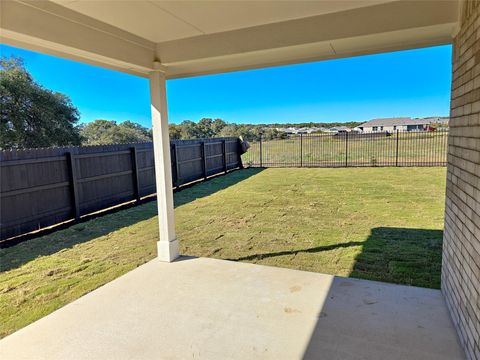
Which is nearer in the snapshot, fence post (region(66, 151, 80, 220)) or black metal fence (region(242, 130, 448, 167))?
fence post (region(66, 151, 80, 220))

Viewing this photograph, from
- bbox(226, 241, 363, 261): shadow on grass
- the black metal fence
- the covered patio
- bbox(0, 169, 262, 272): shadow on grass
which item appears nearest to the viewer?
the covered patio

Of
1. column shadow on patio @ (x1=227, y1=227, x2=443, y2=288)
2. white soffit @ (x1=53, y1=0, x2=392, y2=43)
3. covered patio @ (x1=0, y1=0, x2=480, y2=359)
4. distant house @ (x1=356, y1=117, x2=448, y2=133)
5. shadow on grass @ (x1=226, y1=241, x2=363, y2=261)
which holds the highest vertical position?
distant house @ (x1=356, y1=117, x2=448, y2=133)

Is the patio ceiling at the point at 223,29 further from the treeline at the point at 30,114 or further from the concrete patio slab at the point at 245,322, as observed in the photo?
the treeline at the point at 30,114

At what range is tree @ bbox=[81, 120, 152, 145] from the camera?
20337 mm

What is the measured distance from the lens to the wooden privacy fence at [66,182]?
5.04 m

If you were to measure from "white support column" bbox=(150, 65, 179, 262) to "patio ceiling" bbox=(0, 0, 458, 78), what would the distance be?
33cm

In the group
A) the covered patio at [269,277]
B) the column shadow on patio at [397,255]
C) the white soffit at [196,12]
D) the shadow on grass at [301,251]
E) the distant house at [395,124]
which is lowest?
the shadow on grass at [301,251]

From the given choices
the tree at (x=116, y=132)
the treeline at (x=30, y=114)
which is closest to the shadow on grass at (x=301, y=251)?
the treeline at (x=30, y=114)

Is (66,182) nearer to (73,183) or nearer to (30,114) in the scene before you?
(73,183)

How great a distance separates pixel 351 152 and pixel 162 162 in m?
16.7

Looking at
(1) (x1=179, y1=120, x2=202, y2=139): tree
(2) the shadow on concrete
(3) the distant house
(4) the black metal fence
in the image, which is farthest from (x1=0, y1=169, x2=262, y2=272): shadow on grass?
(3) the distant house

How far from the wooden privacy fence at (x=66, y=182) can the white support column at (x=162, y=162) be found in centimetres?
279

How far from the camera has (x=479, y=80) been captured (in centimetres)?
190

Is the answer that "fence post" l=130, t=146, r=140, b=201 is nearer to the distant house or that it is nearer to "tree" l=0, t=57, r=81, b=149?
"tree" l=0, t=57, r=81, b=149
